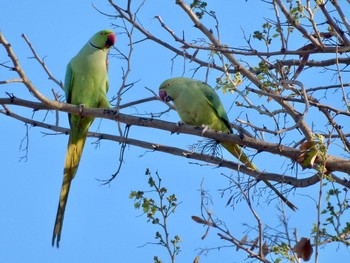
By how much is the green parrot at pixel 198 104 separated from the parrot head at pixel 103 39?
0.87m

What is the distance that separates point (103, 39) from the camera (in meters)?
6.10

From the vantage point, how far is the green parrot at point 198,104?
5.25 meters

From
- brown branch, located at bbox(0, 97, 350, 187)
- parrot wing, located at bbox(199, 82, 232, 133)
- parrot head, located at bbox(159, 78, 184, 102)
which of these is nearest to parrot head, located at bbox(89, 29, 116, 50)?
parrot head, located at bbox(159, 78, 184, 102)

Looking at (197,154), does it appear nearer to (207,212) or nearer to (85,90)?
(207,212)

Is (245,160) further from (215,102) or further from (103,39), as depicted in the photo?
(103,39)

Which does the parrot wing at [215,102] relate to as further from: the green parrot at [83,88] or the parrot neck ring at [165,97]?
the green parrot at [83,88]

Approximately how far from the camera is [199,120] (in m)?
5.27

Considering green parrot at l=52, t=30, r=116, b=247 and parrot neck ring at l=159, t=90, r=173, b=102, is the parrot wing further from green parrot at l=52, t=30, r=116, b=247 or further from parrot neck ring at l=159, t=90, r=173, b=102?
green parrot at l=52, t=30, r=116, b=247

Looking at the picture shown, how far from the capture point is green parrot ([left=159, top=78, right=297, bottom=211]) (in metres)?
5.25

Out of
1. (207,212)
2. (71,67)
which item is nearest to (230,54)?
(207,212)

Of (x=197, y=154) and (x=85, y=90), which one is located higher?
(x=85, y=90)

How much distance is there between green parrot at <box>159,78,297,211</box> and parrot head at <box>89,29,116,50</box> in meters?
0.87

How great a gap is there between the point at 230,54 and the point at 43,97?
1442mm

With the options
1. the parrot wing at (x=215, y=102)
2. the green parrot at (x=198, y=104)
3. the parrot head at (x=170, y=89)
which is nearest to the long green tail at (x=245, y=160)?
the green parrot at (x=198, y=104)
